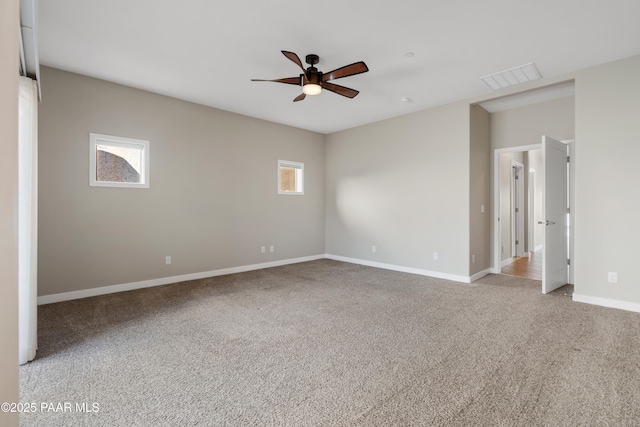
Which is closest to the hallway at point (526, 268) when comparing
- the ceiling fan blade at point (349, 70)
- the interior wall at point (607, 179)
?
the interior wall at point (607, 179)

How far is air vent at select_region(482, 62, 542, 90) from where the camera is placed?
3.63 m

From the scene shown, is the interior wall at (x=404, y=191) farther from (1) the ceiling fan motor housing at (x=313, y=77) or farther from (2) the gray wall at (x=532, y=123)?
(1) the ceiling fan motor housing at (x=313, y=77)

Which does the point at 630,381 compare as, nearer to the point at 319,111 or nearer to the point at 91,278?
the point at 319,111

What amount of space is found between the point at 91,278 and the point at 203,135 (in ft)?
8.56

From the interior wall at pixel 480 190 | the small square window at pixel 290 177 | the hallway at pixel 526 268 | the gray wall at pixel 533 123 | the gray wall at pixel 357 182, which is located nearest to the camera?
the gray wall at pixel 357 182

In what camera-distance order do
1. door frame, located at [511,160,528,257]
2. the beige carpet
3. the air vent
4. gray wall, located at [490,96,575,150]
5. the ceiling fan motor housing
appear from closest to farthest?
the beige carpet
the ceiling fan motor housing
the air vent
gray wall, located at [490,96,575,150]
door frame, located at [511,160,528,257]

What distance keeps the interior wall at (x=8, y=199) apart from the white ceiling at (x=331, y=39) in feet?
7.32

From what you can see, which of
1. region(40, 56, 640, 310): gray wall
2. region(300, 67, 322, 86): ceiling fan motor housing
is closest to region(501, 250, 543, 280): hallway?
region(40, 56, 640, 310): gray wall

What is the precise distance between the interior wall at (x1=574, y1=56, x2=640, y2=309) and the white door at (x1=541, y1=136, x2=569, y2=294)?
1.04 feet

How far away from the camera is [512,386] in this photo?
6.42 feet

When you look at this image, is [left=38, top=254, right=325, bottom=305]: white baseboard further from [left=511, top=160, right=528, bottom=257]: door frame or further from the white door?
[left=511, top=160, right=528, bottom=257]: door frame

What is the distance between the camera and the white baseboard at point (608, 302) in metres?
3.37

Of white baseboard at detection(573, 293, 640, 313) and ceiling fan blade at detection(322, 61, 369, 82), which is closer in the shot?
ceiling fan blade at detection(322, 61, 369, 82)

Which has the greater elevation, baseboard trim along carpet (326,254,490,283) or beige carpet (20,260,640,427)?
baseboard trim along carpet (326,254,490,283)
